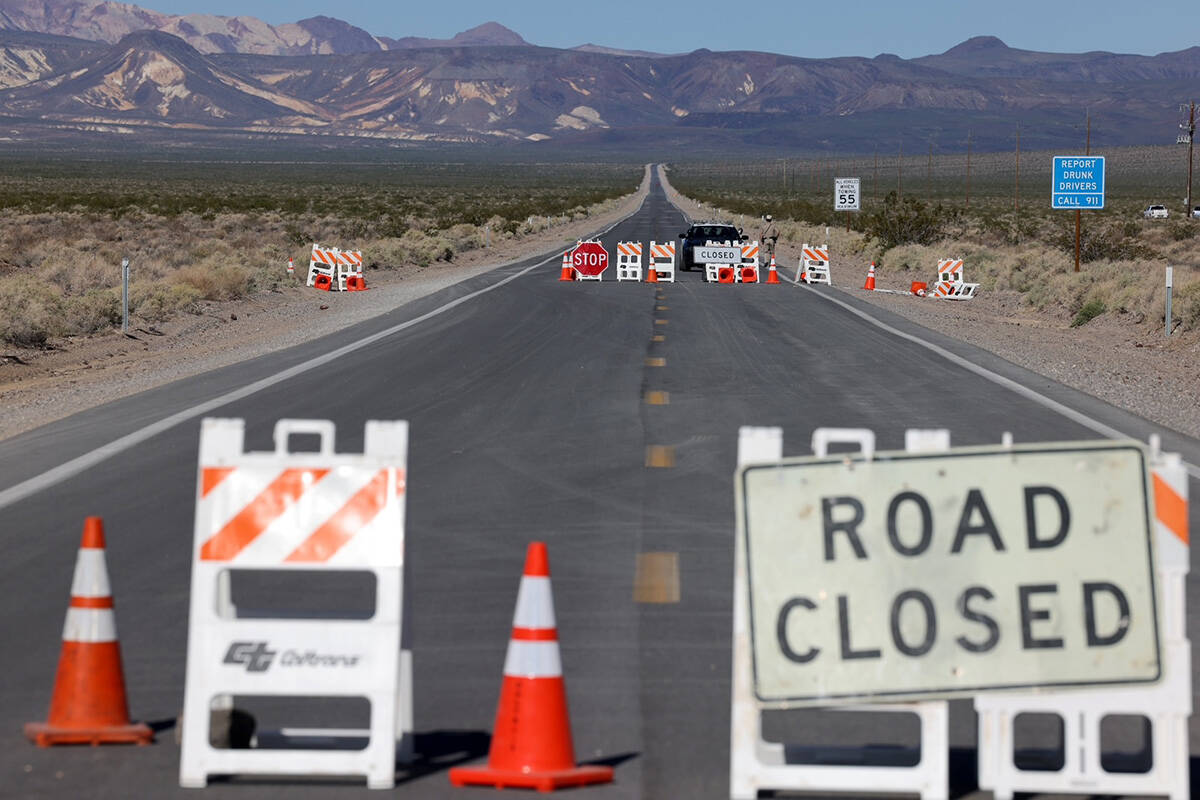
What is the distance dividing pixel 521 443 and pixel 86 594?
7.33 m

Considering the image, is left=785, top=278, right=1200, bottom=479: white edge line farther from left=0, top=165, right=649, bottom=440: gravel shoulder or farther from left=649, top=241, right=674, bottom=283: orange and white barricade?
left=649, top=241, right=674, bottom=283: orange and white barricade

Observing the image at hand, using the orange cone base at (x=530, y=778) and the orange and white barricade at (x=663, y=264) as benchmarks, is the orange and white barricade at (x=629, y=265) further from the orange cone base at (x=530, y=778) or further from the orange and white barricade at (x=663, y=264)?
the orange cone base at (x=530, y=778)

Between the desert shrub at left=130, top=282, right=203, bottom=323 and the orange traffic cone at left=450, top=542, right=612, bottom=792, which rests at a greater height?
the desert shrub at left=130, top=282, right=203, bottom=323

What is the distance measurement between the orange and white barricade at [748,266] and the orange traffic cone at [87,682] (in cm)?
3234

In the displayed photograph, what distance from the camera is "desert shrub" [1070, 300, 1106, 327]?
1107 inches

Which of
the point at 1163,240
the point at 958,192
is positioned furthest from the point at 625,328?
the point at 958,192

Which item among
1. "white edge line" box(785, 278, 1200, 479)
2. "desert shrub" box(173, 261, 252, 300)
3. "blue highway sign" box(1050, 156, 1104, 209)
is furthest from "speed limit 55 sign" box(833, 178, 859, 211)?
"white edge line" box(785, 278, 1200, 479)

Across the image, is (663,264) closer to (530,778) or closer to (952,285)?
(952,285)

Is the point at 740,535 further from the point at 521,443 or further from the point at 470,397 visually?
the point at 470,397

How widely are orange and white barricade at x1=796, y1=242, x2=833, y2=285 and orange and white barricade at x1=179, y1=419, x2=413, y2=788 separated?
32542 millimetres

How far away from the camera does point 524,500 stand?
1077 centimetres

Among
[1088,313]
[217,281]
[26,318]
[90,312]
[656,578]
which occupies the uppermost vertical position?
[217,281]

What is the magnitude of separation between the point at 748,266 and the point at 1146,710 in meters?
33.1

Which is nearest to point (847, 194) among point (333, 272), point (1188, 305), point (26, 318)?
point (333, 272)
